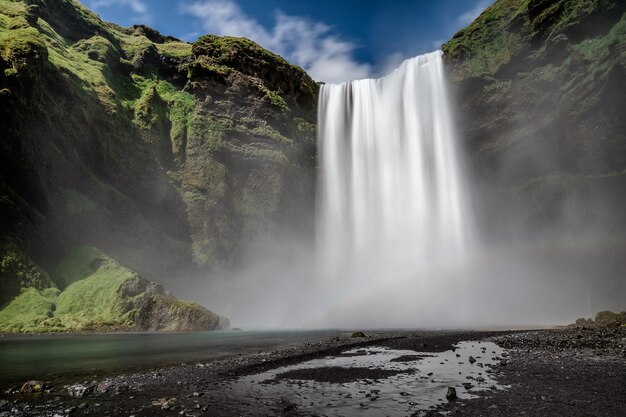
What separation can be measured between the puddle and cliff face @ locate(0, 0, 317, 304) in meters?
40.7

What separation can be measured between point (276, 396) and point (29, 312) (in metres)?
39.9

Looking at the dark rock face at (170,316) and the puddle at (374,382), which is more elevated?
the dark rock face at (170,316)

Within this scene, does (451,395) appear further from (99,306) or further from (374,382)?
(99,306)

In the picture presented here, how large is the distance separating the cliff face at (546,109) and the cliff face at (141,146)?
2989cm

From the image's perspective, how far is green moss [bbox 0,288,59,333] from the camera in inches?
1426

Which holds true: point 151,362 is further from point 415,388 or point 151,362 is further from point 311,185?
point 311,185

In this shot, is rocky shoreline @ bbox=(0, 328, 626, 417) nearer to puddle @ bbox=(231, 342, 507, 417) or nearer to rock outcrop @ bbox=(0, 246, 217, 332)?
puddle @ bbox=(231, 342, 507, 417)

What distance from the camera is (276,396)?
9.83 metres

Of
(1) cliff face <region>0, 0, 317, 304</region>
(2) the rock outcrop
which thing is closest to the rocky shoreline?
(2) the rock outcrop

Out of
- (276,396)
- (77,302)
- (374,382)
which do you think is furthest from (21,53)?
(374,382)

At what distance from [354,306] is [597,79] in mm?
37271

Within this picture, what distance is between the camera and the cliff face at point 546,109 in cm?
4278

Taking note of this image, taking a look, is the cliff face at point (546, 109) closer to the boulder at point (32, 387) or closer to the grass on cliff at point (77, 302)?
the grass on cliff at point (77, 302)

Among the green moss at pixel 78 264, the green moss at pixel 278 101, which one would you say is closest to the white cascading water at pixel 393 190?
the green moss at pixel 278 101
